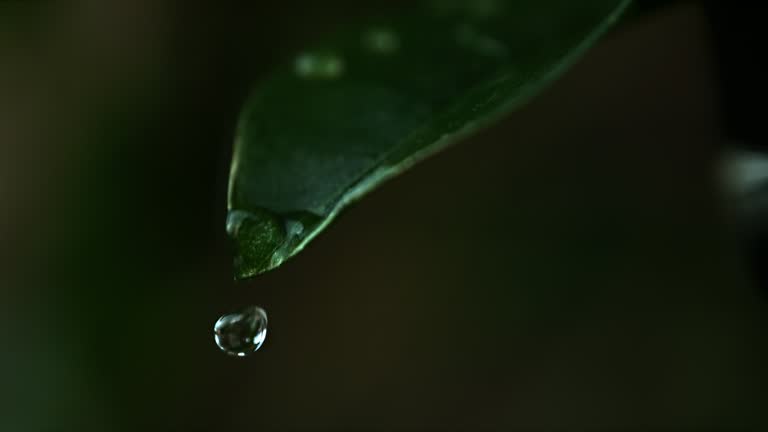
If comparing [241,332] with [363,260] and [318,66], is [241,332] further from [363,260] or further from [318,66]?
[363,260]

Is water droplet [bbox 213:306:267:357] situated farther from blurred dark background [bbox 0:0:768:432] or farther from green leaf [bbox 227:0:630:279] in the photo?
blurred dark background [bbox 0:0:768:432]

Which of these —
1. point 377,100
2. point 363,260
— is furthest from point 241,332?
point 363,260

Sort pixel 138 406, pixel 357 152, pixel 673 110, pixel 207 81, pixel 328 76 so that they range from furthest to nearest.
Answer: pixel 673 110 < pixel 207 81 < pixel 138 406 < pixel 328 76 < pixel 357 152

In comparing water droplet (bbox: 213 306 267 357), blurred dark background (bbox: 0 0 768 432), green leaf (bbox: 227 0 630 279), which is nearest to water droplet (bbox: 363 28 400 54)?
green leaf (bbox: 227 0 630 279)

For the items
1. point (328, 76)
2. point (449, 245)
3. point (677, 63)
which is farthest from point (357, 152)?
point (677, 63)

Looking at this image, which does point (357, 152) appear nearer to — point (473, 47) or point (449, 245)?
point (473, 47)

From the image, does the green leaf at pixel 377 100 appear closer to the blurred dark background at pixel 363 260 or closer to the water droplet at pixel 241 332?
the water droplet at pixel 241 332
